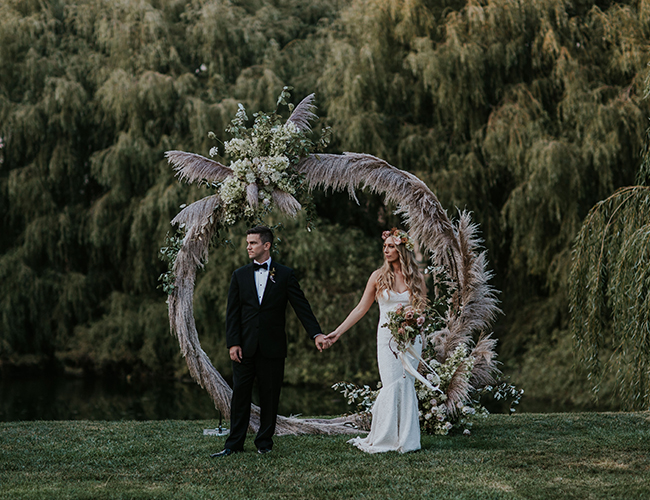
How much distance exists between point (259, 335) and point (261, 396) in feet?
1.40

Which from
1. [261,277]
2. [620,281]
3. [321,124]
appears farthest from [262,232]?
[321,124]

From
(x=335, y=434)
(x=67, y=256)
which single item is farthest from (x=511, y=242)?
(x=67, y=256)

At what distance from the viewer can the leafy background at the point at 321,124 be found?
35.2 ft

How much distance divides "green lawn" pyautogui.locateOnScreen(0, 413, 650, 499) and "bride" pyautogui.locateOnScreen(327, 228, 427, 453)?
0.52 feet

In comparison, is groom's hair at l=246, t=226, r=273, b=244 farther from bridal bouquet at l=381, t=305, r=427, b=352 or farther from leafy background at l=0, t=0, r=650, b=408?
leafy background at l=0, t=0, r=650, b=408

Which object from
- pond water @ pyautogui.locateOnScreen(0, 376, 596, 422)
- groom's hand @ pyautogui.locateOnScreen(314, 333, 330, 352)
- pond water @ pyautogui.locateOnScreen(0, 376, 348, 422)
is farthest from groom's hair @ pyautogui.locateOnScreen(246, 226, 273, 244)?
pond water @ pyautogui.locateOnScreen(0, 376, 348, 422)

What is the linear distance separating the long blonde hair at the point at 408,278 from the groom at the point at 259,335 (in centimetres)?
60

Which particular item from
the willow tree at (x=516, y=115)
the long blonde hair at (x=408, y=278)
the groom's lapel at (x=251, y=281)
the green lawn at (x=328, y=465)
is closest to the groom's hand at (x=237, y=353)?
the groom's lapel at (x=251, y=281)

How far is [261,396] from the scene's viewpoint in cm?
498

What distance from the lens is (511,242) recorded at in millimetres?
11867

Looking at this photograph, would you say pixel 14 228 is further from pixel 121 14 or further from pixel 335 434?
pixel 335 434

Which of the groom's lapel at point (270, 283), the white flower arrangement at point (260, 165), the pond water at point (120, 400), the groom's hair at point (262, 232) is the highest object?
the white flower arrangement at point (260, 165)

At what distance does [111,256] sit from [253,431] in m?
9.03

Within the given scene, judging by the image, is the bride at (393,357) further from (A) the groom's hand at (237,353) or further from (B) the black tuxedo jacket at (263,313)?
(A) the groom's hand at (237,353)
